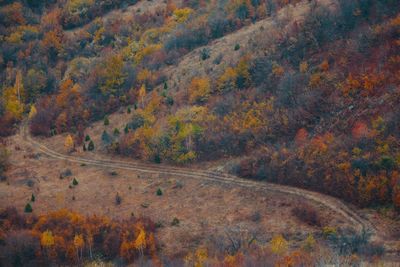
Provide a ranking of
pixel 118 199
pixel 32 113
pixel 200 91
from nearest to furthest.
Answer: pixel 118 199
pixel 200 91
pixel 32 113

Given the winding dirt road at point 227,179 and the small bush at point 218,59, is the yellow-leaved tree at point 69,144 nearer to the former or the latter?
the winding dirt road at point 227,179

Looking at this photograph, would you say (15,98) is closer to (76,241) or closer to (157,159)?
(157,159)

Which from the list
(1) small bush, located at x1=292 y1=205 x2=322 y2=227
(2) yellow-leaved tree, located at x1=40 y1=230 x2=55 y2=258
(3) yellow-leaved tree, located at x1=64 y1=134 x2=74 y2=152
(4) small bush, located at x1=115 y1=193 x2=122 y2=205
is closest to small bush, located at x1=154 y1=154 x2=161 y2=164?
(4) small bush, located at x1=115 y1=193 x2=122 y2=205

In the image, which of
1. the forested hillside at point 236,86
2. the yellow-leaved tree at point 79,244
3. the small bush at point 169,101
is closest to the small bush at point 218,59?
the forested hillside at point 236,86

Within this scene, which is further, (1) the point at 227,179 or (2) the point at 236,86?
(2) the point at 236,86

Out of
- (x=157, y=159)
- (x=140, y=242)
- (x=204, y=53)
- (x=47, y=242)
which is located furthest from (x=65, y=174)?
(x=204, y=53)

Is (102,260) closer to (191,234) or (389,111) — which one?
(191,234)

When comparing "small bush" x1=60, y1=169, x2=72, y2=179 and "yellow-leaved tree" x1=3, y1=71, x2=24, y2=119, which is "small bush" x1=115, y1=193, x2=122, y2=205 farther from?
"yellow-leaved tree" x1=3, y1=71, x2=24, y2=119
